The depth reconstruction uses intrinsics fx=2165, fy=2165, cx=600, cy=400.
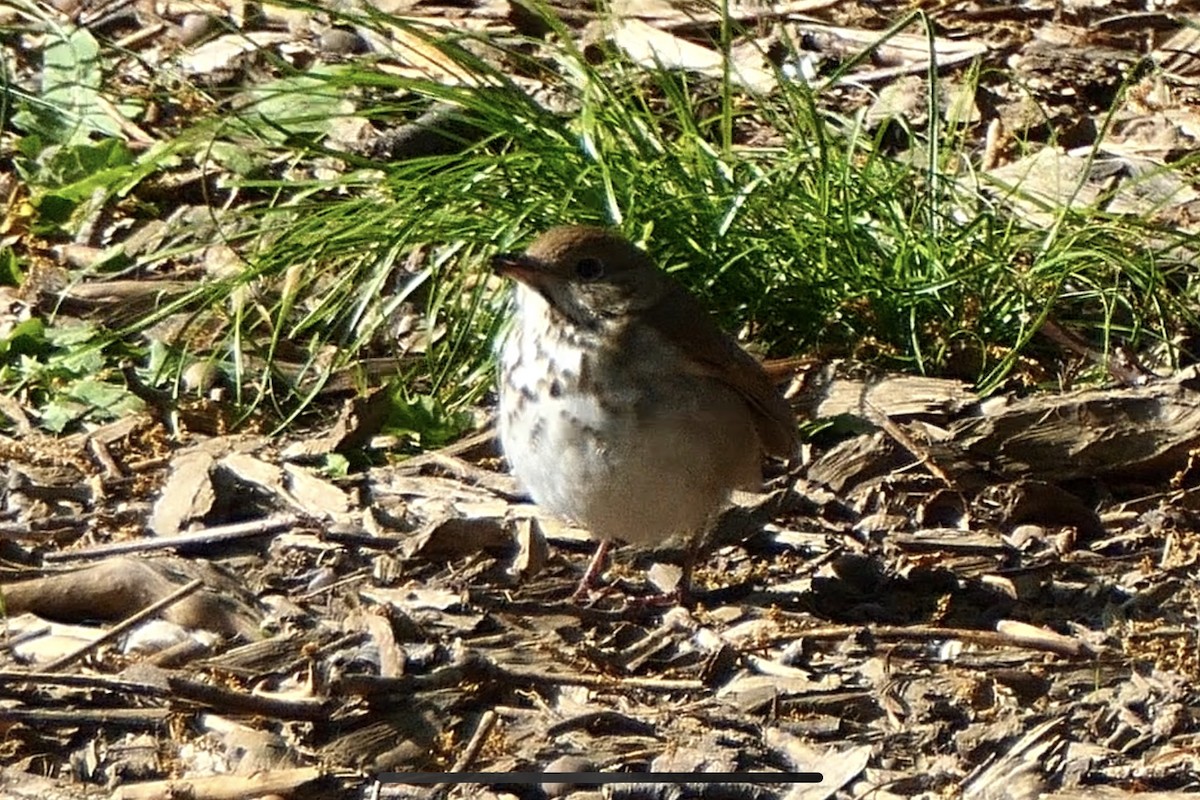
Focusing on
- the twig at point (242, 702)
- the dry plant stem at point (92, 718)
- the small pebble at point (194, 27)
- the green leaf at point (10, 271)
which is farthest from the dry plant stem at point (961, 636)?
the small pebble at point (194, 27)

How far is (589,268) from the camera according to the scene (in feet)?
17.1

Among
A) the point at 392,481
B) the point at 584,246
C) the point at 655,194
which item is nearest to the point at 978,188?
the point at 655,194

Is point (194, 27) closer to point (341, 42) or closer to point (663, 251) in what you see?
point (341, 42)

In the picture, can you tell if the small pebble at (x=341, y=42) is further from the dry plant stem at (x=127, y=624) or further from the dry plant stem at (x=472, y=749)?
the dry plant stem at (x=472, y=749)

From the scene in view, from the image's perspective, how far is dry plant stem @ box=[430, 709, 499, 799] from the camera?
164 inches

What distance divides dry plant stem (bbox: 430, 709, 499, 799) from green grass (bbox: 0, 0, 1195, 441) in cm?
163

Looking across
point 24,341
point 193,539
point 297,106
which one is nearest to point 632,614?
point 193,539

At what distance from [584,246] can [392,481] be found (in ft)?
2.78

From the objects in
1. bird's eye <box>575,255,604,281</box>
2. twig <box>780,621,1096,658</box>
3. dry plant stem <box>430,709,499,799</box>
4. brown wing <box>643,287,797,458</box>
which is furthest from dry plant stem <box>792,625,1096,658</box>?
bird's eye <box>575,255,604,281</box>

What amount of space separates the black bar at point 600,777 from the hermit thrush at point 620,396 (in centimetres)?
89

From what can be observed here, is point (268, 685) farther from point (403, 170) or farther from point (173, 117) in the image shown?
point (173, 117)

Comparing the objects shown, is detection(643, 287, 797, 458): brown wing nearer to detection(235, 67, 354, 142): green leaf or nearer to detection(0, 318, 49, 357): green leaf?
detection(235, 67, 354, 142): green leaf

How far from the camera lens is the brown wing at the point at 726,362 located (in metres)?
5.17

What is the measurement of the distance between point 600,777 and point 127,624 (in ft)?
3.76
